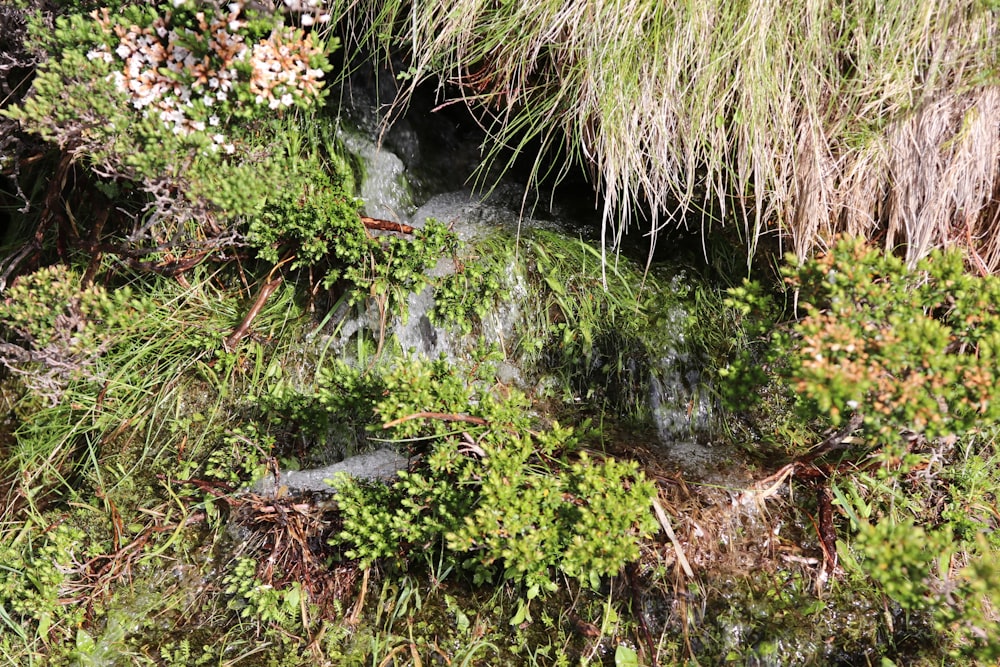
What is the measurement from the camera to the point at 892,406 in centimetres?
195

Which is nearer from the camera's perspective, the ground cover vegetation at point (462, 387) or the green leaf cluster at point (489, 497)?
the green leaf cluster at point (489, 497)

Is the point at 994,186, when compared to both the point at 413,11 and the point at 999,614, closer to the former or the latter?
the point at 999,614

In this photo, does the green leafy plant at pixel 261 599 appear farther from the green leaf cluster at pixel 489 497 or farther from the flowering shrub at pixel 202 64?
the flowering shrub at pixel 202 64

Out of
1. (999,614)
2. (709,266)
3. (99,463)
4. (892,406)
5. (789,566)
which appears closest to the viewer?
(892,406)

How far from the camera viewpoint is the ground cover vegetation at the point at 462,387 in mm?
2408

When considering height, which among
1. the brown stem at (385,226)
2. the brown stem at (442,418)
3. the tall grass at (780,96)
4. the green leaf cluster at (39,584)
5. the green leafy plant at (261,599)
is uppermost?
the tall grass at (780,96)

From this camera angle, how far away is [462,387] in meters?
2.57

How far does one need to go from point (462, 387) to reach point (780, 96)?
166 centimetres

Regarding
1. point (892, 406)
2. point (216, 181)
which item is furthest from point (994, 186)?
point (216, 181)

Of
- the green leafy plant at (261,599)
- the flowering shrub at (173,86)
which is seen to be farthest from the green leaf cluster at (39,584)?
the flowering shrub at (173,86)

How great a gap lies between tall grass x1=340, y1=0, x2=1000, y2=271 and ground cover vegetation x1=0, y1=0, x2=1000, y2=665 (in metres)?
0.02

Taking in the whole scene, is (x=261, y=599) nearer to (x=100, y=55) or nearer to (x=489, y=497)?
(x=489, y=497)

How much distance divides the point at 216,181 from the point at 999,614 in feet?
A: 10.9

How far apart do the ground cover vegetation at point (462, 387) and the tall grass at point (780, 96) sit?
0.02 meters
